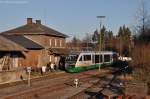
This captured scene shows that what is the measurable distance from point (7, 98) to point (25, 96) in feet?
4.70

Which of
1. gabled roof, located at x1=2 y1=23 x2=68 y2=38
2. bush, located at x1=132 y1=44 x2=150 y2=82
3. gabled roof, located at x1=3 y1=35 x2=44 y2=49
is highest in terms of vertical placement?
gabled roof, located at x1=2 y1=23 x2=68 y2=38

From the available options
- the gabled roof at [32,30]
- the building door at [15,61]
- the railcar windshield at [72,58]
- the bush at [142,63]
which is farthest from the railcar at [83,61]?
the bush at [142,63]

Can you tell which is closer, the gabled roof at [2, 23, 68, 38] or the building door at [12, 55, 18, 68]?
the building door at [12, 55, 18, 68]

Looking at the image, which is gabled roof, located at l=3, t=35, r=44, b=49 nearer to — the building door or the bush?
the building door

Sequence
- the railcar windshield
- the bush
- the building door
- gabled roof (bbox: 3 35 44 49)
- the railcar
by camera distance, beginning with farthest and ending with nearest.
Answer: gabled roof (bbox: 3 35 44 49) < the railcar < the railcar windshield < the building door < the bush

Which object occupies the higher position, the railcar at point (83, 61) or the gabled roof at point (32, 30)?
the gabled roof at point (32, 30)

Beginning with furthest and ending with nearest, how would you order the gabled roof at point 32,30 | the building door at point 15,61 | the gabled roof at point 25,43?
the gabled roof at point 32,30
the gabled roof at point 25,43
the building door at point 15,61

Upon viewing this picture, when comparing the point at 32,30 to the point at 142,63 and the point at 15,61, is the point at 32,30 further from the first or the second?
the point at 142,63

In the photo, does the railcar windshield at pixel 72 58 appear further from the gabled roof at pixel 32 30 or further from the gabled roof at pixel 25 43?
the gabled roof at pixel 32 30

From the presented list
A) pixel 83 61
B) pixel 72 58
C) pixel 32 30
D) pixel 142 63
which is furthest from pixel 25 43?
pixel 142 63

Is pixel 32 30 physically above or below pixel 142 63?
above

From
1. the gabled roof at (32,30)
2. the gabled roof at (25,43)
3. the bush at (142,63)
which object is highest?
the gabled roof at (32,30)

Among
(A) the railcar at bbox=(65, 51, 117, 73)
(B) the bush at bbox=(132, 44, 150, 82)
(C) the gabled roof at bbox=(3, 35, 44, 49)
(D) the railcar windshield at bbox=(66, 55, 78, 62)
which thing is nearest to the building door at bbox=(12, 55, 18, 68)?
(C) the gabled roof at bbox=(3, 35, 44, 49)

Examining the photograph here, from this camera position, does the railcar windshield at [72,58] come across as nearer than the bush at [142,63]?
No
